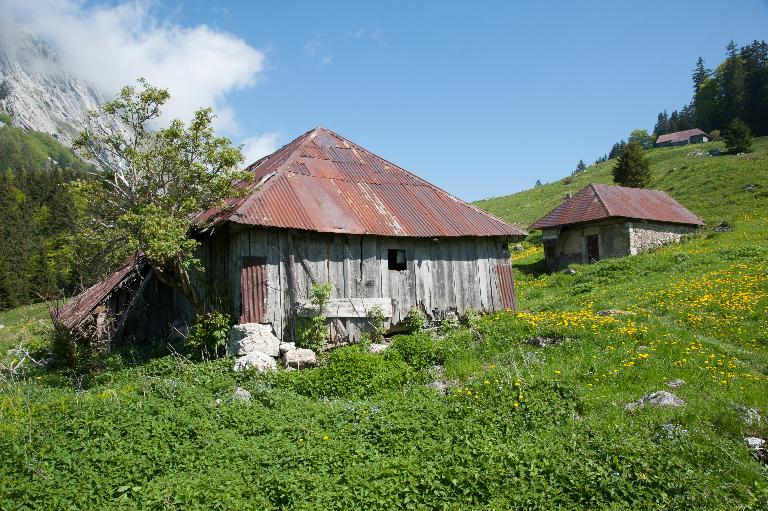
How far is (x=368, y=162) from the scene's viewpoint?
687 inches

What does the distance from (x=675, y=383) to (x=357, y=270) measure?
817cm

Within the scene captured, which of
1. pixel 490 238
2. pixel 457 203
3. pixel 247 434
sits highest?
pixel 457 203

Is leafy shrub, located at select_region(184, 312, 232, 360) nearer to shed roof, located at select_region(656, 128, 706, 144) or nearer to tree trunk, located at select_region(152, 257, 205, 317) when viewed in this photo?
tree trunk, located at select_region(152, 257, 205, 317)

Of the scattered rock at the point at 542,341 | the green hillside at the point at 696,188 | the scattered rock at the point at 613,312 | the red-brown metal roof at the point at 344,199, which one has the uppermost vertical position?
the green hillside at the point at 696,188

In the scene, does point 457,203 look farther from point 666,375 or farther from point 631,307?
point 666,375

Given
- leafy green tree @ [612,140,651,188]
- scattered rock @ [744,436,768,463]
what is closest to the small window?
scattered rock @ [744,436,768,463]

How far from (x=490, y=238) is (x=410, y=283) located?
3.51 meters

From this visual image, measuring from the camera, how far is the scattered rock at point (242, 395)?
8547mm

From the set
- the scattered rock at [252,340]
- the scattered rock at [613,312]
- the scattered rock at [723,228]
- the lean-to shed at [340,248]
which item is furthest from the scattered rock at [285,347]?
the scattered rock at [723,228]

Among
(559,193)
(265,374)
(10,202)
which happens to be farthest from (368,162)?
(10,202)

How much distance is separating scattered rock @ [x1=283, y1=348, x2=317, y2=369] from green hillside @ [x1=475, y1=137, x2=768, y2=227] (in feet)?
87.8

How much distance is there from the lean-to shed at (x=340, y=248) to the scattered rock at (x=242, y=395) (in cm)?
304

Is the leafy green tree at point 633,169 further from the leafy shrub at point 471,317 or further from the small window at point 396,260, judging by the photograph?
the small window at point 396,260

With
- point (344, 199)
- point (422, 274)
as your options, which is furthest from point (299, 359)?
point (344, 199)
